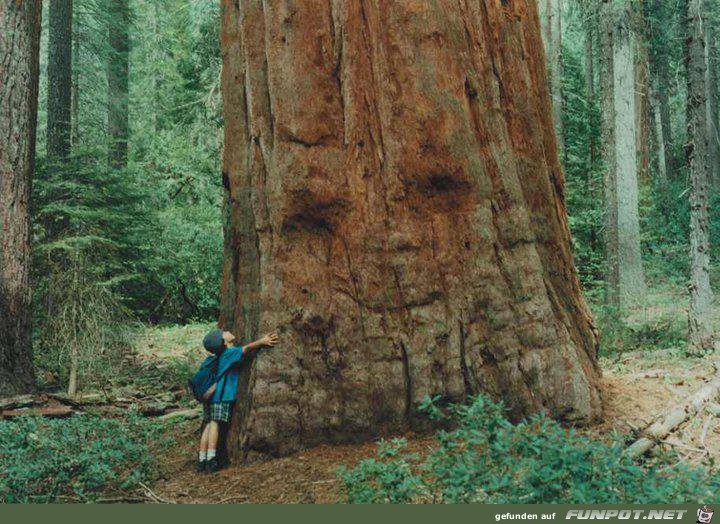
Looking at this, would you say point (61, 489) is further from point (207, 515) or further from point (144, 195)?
point (144, 195)

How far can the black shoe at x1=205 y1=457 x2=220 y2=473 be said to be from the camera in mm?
5809

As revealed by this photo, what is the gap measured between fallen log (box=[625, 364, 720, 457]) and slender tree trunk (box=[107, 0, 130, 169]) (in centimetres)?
1689

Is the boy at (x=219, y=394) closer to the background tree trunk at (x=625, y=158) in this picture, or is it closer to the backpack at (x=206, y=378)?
the backpack at (x=206, y=378)

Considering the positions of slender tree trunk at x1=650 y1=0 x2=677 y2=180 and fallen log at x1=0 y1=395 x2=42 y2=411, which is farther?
slender tree trunk at x1=650 y1=0 x2=677 y2=180

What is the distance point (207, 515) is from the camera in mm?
4004

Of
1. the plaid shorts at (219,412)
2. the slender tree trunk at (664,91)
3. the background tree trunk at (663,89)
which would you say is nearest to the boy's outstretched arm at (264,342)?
the plaid shorts at (219,412)

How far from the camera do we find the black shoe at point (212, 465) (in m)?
5.81

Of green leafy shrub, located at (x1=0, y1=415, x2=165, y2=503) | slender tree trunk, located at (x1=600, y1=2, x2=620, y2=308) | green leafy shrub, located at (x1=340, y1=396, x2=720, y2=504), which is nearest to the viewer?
green leafy shrub, located at (x1=340, y1=396, x2=720, y2=504)

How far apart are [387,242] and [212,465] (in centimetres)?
241

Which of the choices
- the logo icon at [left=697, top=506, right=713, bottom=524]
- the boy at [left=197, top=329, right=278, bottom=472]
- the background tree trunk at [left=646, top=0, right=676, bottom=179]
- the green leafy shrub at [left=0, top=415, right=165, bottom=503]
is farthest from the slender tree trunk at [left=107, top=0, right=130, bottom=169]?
the background tree trunk at [left=646, top=0, right=676, bottom=179]

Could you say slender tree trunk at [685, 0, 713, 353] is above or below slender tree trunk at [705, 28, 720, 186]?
below

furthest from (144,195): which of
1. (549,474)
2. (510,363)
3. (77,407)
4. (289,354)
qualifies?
(549,474)

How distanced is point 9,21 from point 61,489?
6639mm

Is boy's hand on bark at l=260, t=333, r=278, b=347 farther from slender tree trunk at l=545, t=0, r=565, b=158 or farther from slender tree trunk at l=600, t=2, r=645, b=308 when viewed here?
slender tree trunk at l=545, t=0, r=565, b=158
